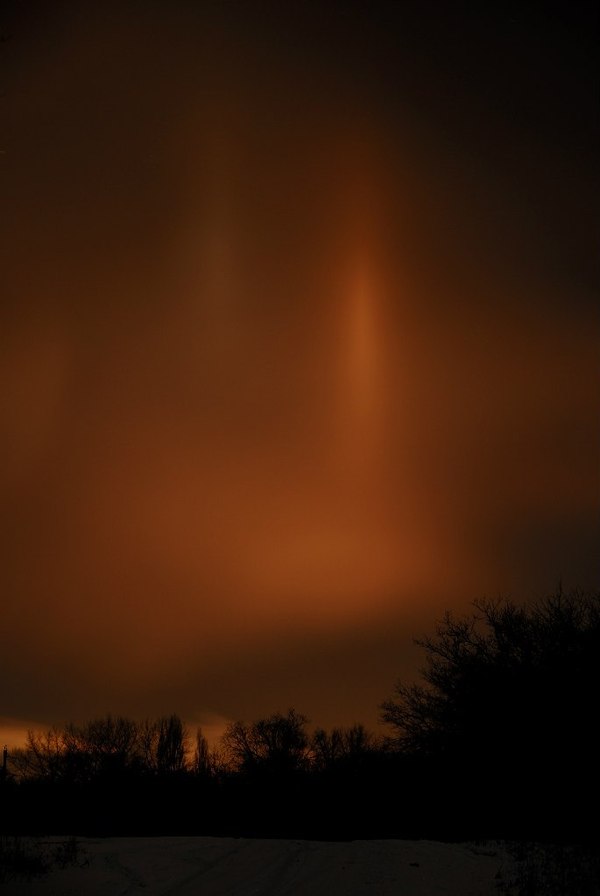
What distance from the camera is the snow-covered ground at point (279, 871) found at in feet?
51.0

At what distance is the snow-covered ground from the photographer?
15.5 meters

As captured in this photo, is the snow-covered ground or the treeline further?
the treeline

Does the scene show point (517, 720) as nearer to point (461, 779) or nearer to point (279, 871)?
point (461, 779)

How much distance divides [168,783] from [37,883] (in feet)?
199

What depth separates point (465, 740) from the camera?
36.6 m

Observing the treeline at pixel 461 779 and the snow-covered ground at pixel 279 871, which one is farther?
the treeline at pixel 461 779

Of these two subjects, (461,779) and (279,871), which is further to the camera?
(461,779)

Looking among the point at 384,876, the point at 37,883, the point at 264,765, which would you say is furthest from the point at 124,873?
the point at 264,765

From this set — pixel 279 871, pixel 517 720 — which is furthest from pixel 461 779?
pixel 279 871

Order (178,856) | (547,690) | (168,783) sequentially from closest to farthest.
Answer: (178,856), (547,690), (168,783)

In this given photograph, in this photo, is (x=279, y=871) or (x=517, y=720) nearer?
(x=279, y=871)

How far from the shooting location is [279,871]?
18.7 meters

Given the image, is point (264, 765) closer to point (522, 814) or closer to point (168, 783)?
Answer: point (168, 783)

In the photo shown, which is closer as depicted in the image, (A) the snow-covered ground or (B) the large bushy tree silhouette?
(A) the snow-covered ground
